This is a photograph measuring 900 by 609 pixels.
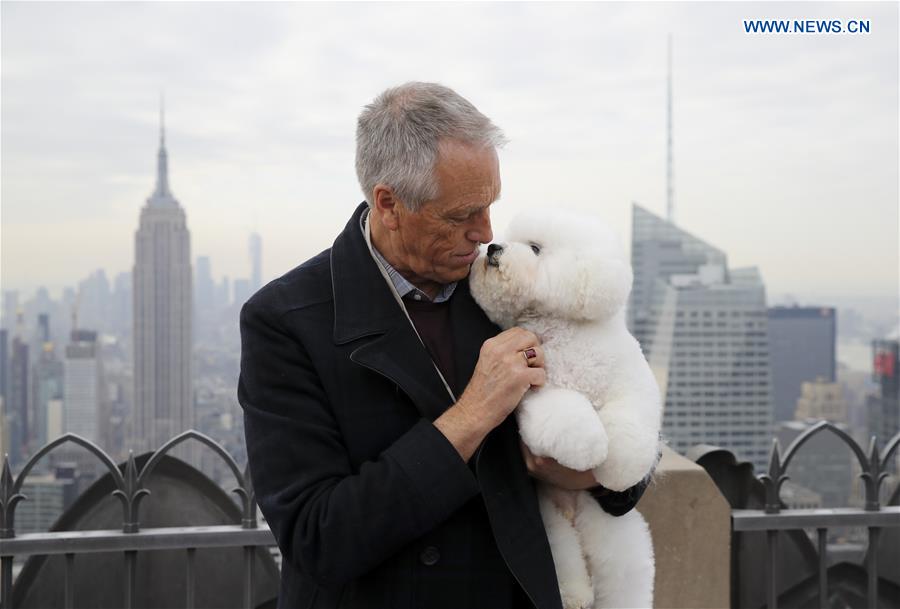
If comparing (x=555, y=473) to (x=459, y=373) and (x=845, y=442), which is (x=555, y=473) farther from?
(x=845, y=442)

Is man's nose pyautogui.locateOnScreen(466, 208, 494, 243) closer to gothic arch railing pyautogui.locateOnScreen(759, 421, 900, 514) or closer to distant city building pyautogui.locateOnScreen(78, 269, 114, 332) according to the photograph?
gothic arch railing pyautogui.locateOnScreen(759, 421, 900, 514)

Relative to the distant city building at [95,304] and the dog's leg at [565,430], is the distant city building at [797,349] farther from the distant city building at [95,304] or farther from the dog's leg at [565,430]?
the dog's leg at [565,430]

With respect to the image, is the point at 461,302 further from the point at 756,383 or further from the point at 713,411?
the point at 756,383

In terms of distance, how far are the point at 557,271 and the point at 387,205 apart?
40 cm

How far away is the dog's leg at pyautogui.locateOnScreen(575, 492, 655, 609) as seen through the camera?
207cm

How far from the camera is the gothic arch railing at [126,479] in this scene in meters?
3.17

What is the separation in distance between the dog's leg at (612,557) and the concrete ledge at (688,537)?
1.08 meters

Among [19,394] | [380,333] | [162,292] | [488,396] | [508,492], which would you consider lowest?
[19,394]

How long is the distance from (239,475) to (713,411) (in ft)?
137

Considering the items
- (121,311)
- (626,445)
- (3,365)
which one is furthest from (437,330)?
(121,311)

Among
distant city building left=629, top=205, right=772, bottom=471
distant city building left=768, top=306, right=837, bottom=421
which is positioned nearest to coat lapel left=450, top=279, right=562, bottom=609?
distant city building left=768, top=306, right=837, bottom=421

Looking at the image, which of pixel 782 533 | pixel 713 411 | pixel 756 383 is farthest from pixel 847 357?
pixel 782 533

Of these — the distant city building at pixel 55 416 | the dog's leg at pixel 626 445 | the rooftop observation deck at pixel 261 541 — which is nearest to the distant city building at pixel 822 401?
the distant city building at pixel 55 416

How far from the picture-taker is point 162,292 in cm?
4406
